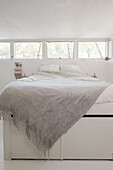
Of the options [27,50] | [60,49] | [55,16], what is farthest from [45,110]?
[27,50]

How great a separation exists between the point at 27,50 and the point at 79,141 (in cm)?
344

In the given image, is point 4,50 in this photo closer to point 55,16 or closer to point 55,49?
point 55,49

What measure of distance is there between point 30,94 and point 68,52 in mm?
3065

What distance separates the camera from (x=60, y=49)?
4.19 m

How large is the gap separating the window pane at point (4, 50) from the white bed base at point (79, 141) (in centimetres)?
329

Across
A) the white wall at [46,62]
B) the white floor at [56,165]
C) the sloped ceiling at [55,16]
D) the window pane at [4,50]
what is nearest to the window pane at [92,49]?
the white wall at [46,62]

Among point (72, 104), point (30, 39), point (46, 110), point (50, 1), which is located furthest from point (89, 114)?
point (30, 39)

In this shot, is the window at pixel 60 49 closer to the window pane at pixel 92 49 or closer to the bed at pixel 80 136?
the window pane at pixel 92 49

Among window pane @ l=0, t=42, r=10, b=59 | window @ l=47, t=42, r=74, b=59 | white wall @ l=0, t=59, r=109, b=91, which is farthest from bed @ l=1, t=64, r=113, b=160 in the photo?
window pane @ l=0, t=42, r=10, b=59

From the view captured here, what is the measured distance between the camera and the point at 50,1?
1.94 meters

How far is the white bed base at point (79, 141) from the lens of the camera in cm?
142

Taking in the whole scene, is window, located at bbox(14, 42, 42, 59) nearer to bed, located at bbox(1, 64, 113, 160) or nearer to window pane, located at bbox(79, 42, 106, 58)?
window pane, located at bbox(79, 42, 106, 58)

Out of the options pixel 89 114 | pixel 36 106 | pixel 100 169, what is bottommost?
pixel 100 169

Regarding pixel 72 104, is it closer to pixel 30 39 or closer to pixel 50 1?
pixel 50 1
